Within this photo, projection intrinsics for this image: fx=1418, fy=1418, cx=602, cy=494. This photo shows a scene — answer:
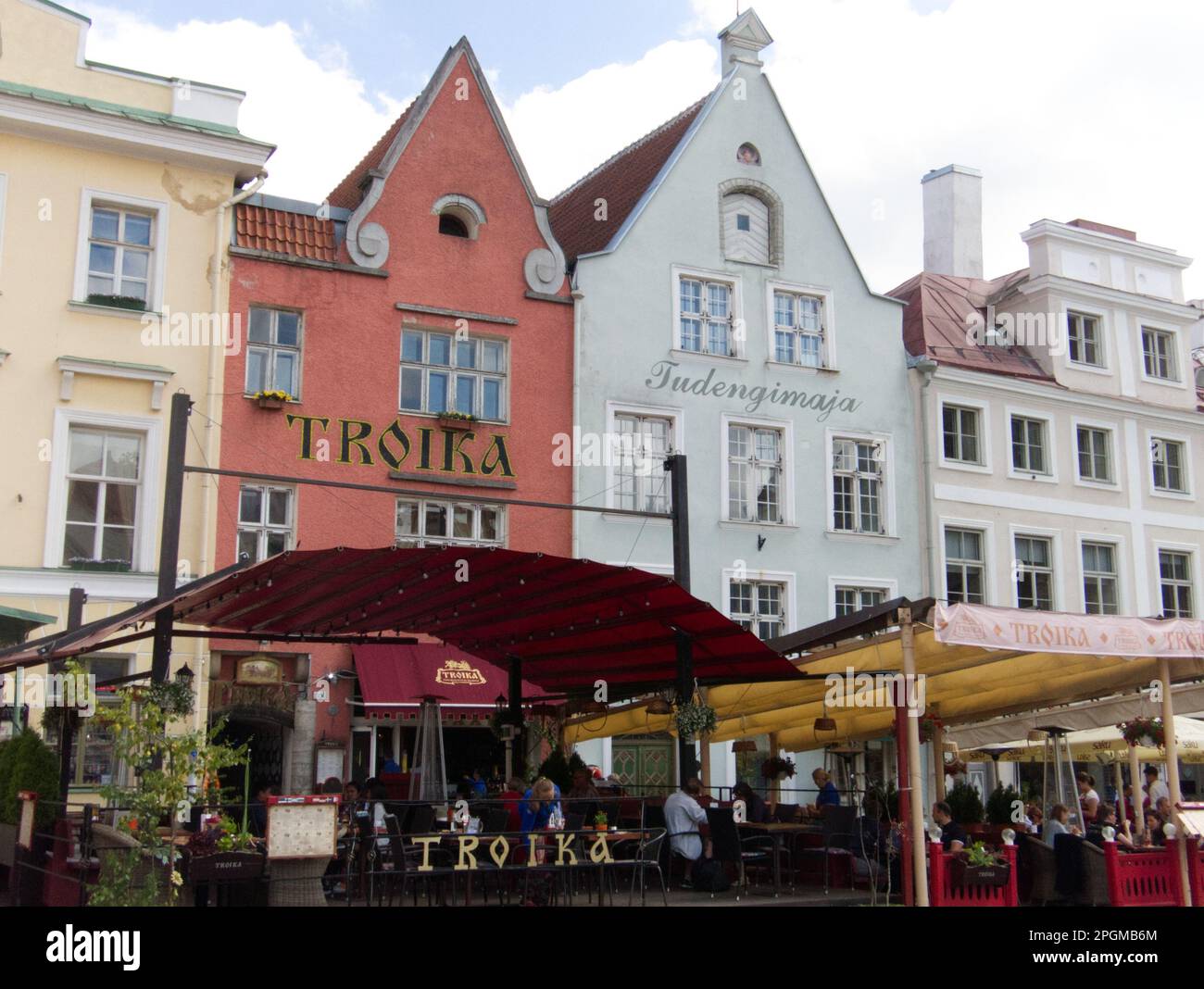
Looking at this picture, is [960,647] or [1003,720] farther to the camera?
[1003,720]

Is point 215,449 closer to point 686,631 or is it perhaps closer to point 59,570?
point 59,570

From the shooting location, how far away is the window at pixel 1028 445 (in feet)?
98.8

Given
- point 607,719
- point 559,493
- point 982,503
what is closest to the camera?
point 607,719

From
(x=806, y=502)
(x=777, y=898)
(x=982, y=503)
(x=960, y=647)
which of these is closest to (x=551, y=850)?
(x=777, y=898)

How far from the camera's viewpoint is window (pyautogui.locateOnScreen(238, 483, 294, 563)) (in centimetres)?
2234

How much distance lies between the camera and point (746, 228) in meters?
27.9

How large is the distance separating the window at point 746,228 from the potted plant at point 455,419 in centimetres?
661

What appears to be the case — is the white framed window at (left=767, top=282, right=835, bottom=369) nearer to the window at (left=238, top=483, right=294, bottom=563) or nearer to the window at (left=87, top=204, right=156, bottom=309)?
the window at (left=238, top=483, right=294, bottom=563)

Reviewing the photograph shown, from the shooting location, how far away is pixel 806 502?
27.0m

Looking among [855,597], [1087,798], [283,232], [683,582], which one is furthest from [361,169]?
[1087,798]

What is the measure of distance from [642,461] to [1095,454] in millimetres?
11697

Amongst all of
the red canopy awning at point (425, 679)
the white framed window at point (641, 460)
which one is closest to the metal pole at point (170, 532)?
the red canopy awning at point (425, 679)

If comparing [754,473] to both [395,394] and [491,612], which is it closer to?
[395,394]
